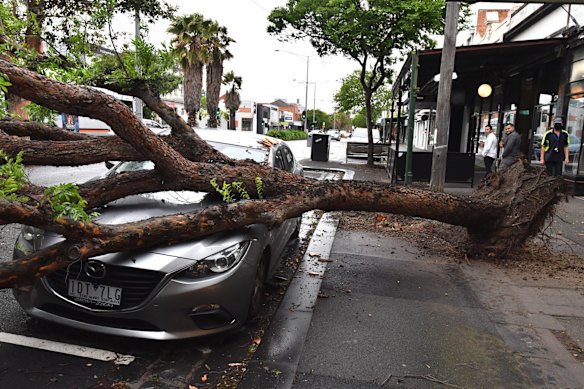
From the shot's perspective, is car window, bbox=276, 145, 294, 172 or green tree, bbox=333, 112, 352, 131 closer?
car window, bbox=276, 145, 294, 172

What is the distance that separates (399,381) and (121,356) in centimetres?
200

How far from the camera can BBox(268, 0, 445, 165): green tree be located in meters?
14.2

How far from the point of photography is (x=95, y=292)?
10.8ft

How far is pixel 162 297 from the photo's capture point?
3199mm

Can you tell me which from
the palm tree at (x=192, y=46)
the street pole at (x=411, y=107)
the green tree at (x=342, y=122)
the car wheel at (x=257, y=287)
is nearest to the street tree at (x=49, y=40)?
the car wheel at (x=257, y=287)

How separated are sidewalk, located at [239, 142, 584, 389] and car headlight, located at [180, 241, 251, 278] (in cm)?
73

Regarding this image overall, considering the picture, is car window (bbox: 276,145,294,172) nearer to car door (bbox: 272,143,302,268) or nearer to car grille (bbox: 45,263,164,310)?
car door (bbox: 272,143,302,268)

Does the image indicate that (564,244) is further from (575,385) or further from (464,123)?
(464,123)

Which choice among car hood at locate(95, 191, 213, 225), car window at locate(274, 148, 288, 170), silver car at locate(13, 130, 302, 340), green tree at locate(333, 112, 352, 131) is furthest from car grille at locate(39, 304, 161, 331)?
green tree at locate(333, 112, 352, 131)

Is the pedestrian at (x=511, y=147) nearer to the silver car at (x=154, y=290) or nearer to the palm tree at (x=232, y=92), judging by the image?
the silver car at (x=154, y=290)

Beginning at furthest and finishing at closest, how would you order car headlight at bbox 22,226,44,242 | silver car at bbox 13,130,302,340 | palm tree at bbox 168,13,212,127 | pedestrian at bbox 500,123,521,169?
palm tree at bbox 168,13,212,127, pedestrian at bbox 500,123,521,169, car headlight at bbox 22,226,44,242, silver car at bbox 13,130,302,340

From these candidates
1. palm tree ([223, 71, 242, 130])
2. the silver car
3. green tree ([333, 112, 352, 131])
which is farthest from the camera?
green tree ([333, 112, 352, 131])

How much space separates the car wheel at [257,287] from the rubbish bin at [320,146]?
54.5 feet

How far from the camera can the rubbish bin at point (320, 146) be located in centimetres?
2053
